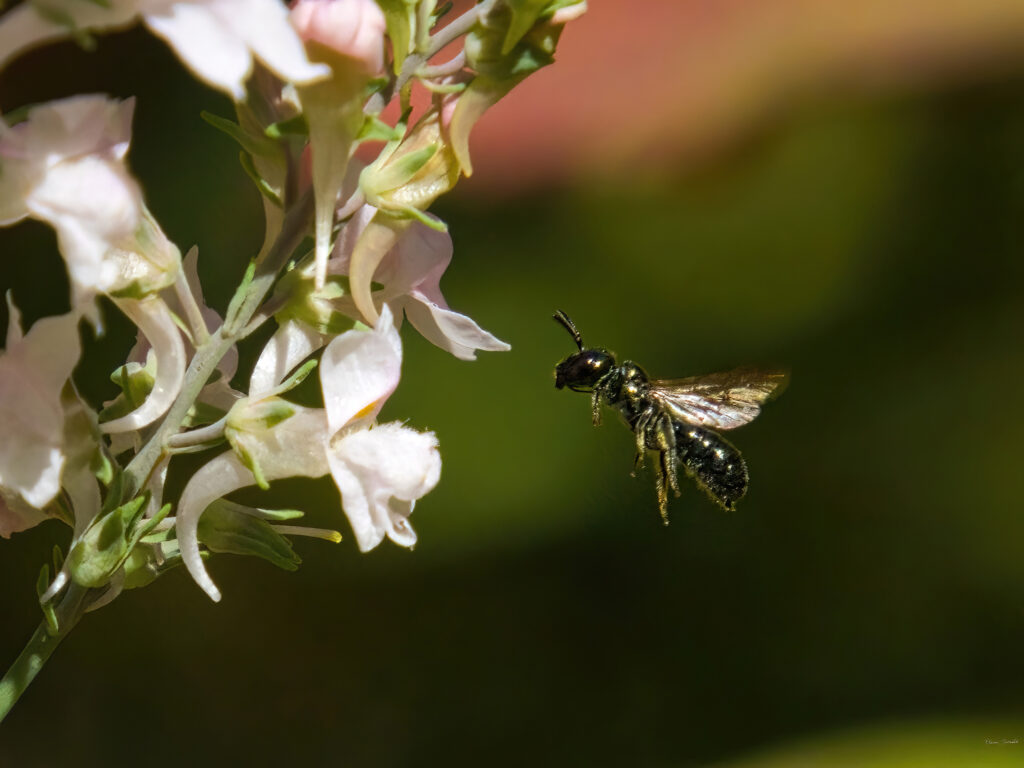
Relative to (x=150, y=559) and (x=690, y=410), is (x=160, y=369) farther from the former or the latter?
(x=690, y=410)

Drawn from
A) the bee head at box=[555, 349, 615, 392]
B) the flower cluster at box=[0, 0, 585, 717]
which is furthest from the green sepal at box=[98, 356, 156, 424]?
the bee head at box=[555, 349, 615, 392]

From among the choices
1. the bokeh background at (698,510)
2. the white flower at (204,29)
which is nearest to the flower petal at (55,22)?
the white flower at (204,29)

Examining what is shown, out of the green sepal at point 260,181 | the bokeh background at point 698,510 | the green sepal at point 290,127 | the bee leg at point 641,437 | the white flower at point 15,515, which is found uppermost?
the green sepal at point 290,127

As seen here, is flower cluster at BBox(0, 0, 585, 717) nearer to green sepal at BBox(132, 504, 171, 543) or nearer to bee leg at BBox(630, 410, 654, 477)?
green sepal at BBox(132, 504, 171, 543)

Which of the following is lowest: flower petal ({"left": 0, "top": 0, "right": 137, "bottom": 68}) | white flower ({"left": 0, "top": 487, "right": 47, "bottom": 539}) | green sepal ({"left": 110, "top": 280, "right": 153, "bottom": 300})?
white flower ({"left": 0, "top": 487, "right": 47, "bottom": 539})

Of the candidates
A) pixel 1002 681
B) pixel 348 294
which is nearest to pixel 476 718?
pixel 1002 681

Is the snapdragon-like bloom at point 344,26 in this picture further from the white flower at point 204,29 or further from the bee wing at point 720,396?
the bee wing at point 720,396

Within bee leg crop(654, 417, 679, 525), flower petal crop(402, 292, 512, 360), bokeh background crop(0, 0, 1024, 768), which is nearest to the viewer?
flower petal crop(402, 292, 512, 360)

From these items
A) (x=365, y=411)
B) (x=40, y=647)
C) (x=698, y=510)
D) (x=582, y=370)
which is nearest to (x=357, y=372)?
(x=365, y=411)
